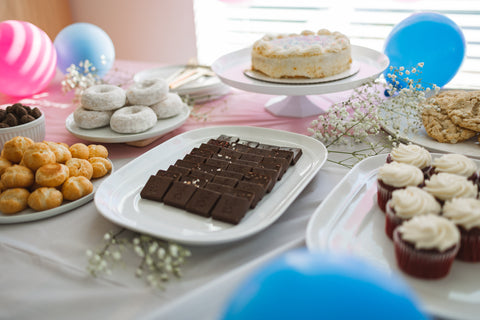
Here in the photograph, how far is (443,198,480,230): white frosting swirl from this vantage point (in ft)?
2.95

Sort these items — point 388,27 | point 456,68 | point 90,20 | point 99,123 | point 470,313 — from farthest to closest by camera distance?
point 90,20 < point 388,27 < point 456,68 < point 99,123 < point 470,313

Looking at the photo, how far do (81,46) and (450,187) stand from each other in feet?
6.53

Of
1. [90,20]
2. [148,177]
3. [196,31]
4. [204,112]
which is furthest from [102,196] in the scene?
[90,20]

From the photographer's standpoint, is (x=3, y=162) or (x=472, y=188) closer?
(x=472, y=188)

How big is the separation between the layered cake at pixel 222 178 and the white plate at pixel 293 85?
29 centimetres

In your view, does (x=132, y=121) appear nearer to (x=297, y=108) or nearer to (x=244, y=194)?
(x=244, y=194)

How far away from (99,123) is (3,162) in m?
→ 0.43

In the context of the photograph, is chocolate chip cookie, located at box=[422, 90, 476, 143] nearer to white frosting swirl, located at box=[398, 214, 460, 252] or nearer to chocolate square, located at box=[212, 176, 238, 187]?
white frosting swirl, located at box=[398, 214, 460, 252]

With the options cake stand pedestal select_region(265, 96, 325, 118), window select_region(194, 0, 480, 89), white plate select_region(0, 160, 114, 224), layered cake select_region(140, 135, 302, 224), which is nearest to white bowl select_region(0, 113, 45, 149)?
white plate select_region(0, 160, 114, 224)

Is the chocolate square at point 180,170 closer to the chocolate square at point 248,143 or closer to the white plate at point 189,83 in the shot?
the chocolate square at point 248,143

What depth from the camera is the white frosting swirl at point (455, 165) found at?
1.09 m

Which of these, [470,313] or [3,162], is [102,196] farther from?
[470,313]

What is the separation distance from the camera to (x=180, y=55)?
443cm

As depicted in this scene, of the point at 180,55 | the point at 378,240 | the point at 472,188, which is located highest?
the point at 472,188
